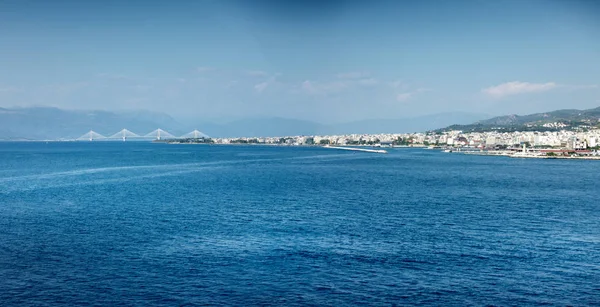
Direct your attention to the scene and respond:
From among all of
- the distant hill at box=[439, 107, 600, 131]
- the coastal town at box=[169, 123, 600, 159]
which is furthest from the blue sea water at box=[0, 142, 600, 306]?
the distant hill at box=[439, 107, 600, 131]

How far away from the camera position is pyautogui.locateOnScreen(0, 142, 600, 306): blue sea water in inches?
392

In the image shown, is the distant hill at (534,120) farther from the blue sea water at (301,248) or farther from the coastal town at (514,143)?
the blue sea water at (301,248)

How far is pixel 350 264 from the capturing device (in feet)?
38.3

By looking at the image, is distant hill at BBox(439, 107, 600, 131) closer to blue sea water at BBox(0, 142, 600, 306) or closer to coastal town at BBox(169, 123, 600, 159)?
coastal town at BBox(169, 123, 600, 159)

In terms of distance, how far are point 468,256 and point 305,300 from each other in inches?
189

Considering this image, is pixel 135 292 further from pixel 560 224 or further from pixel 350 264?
pixel 560 224

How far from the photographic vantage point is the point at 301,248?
1316 centimetres

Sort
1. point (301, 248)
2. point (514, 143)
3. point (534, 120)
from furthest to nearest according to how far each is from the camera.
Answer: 1. point (534, 120)
2. point (514, 143)
3. point (301, 248)

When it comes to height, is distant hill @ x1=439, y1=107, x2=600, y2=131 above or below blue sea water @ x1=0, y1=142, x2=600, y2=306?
above

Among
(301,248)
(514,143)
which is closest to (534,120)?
(514,143)

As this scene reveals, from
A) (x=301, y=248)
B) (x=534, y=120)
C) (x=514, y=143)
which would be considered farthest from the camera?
(x=534, y=120)

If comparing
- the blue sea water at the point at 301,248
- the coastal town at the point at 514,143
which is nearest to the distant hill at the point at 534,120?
the coastal town at the point at 514,143

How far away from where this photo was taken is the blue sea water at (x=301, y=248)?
996cm

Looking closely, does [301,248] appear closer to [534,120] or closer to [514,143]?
[514,143]
